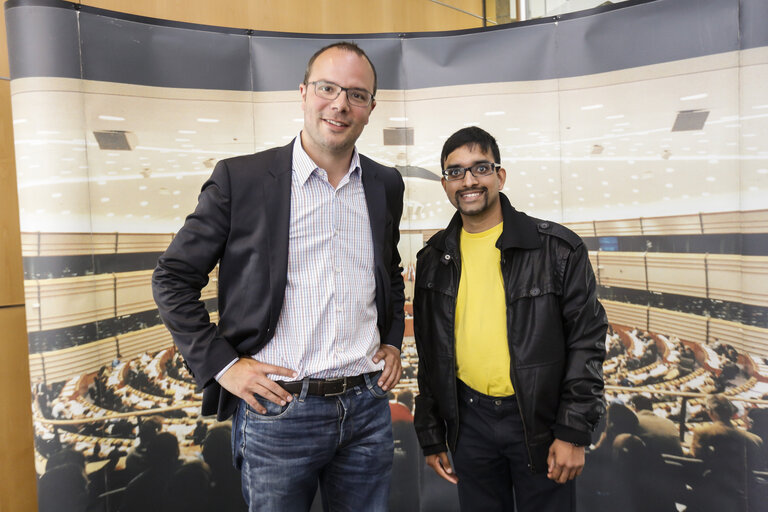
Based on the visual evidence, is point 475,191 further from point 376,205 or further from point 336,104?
point 336,104

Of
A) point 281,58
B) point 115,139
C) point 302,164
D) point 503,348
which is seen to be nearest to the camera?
point 302,164

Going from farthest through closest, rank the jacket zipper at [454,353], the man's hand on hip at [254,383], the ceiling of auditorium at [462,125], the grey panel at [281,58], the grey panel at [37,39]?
1. the grey panel at [281,58]
2. the ceiling of auditorium at [462,125]
3. the grey panel at [37,39]
4. the jacket zipper at [454,353]
5. the man's hand on hip at [254,383]

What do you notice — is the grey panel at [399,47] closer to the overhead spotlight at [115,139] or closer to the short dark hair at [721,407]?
the overhead spotlight at [115,139]

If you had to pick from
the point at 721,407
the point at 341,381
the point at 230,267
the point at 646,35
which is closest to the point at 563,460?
the point at 341,381

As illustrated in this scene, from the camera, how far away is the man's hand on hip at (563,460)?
5.57 feet

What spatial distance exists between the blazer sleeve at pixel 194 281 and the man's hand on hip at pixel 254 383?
4 centimetres

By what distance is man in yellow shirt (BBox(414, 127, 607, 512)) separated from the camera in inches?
67.9

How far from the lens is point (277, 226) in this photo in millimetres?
1495

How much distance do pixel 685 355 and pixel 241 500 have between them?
263cm

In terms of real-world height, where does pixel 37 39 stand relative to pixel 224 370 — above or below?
above

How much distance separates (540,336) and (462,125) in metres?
1.63

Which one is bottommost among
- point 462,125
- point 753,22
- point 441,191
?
point 441,191

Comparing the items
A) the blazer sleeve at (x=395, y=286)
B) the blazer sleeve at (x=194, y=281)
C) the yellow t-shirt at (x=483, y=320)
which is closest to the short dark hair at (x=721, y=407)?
the yellow t-shirt at (x=483, y=320)

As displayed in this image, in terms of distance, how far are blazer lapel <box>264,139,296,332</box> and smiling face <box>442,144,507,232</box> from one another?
2.22 feet
